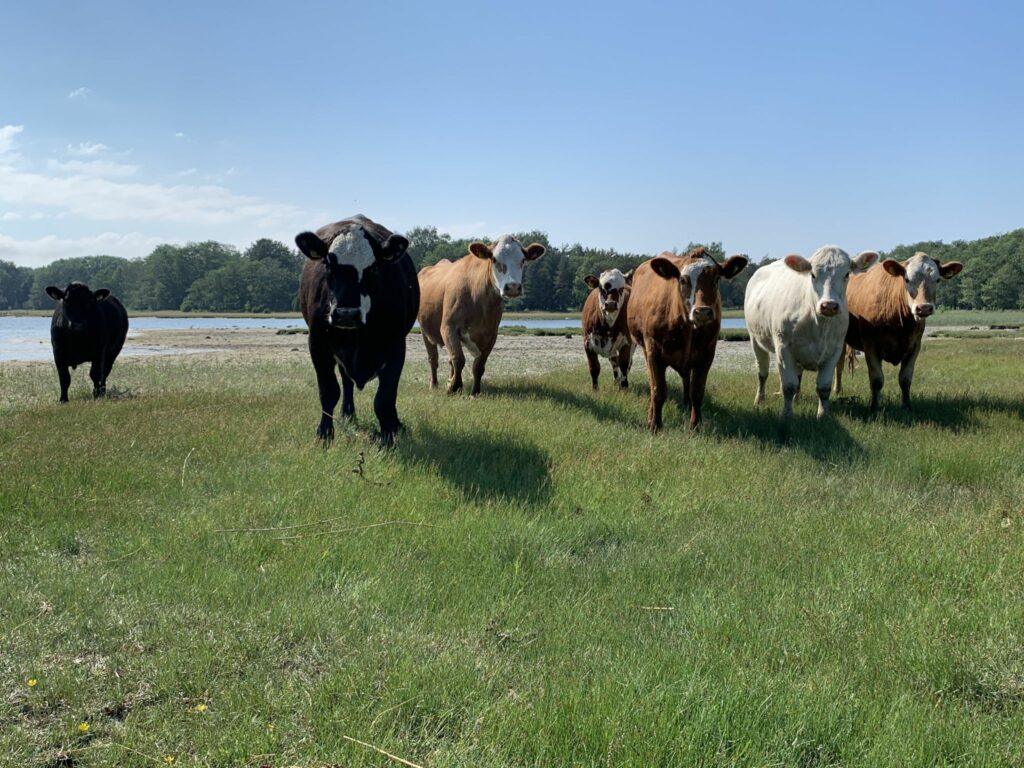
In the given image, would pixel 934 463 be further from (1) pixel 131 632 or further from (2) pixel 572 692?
(1) pixel 131 632

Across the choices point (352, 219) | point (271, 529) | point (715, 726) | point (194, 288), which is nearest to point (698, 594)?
point (715, 726)

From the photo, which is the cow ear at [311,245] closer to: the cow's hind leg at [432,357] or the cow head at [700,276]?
the cow head at [700,276]

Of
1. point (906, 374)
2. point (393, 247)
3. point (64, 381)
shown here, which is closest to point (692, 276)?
point (393, 247)

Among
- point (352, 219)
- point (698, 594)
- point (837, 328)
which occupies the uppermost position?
point (352, 219)

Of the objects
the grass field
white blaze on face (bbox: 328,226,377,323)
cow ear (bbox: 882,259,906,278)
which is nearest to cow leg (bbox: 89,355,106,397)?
the grass field

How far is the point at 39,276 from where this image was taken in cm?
12794

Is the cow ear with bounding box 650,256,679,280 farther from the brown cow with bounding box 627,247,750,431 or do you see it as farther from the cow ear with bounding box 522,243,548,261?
the cow ear with bounding box 522,243,548,261

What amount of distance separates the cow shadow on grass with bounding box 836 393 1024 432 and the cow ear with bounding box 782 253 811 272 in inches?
82.3

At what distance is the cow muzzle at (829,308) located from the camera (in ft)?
29.0

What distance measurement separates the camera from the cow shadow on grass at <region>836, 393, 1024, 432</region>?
30.6ft

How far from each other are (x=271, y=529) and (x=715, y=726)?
132 inches

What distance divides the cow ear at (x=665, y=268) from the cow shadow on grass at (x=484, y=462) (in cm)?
270

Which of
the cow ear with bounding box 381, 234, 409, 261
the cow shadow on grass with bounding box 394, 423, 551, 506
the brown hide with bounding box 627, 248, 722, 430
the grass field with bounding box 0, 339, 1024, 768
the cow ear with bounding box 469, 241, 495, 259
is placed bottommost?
the grass field with bounding box 0, 339, 1024, 768

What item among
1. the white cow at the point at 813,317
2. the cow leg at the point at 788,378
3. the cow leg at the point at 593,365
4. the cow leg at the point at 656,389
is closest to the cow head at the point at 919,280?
the white cow at the point at 813,317
